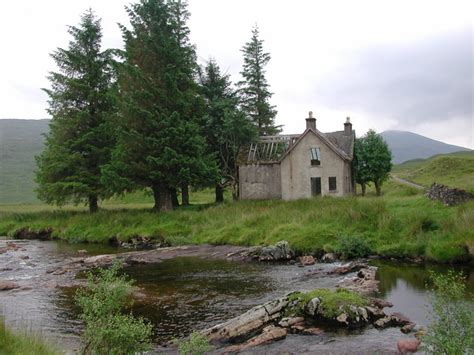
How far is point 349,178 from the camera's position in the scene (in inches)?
1811

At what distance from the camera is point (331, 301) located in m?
13.6

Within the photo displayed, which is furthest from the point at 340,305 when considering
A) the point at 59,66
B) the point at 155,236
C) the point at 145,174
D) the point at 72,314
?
the point at 59,66

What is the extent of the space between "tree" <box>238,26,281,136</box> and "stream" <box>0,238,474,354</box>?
98.6ft

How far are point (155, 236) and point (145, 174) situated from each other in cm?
723

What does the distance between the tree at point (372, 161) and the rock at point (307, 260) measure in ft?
88.2

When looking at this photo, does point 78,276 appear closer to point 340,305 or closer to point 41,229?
point 340,305

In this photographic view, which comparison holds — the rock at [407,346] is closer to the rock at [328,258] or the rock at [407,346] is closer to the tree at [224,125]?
the rock at [328,258]

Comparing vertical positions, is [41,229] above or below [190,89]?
below

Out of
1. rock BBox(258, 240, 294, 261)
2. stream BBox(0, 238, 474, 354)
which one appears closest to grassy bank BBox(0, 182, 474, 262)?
rock BBox(258, 240, 294, 261)

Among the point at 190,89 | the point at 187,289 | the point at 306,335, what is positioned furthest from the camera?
the point at 190,89

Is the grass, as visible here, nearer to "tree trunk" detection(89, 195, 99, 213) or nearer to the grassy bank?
the grassy bank

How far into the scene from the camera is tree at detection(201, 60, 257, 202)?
146 ft

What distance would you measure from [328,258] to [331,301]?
973 centimetres

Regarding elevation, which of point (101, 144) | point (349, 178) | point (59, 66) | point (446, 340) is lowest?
point (446, 340)
